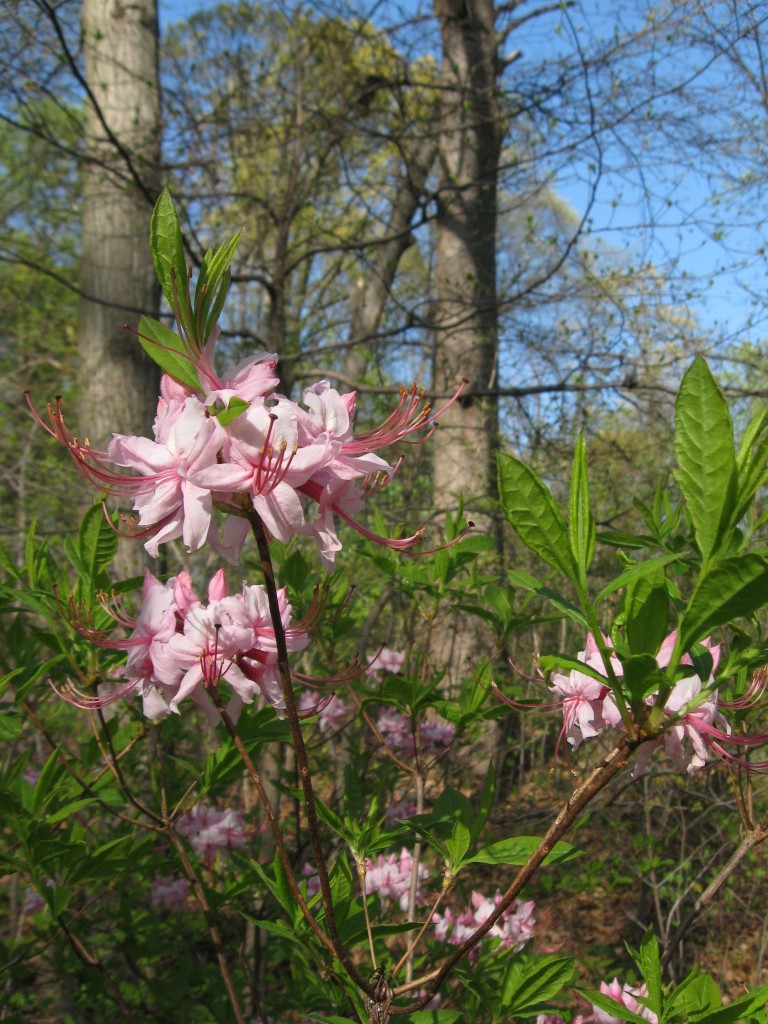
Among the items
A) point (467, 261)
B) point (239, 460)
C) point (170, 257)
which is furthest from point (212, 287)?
point (467, 261)

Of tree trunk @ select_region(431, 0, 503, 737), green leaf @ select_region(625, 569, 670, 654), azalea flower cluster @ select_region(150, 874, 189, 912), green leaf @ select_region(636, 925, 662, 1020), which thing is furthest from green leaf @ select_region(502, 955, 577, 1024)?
tree trunk @ select_region(431, 0, 503, 737)

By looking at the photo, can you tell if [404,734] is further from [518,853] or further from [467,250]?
[467,250]

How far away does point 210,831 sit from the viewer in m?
2.41

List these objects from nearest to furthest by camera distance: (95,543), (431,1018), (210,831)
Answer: (431,1018) → (95,543) → (210,831)

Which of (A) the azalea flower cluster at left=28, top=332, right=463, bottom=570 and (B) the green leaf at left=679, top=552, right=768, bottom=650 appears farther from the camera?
(A) the azalea flower cluster at left=28, top=332, right=463, bottom=570

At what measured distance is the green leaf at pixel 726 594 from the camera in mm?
643

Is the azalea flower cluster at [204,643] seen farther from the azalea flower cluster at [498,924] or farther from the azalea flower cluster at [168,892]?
the azalea flower cluster at [168,892]

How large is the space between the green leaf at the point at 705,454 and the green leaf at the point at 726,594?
3cm

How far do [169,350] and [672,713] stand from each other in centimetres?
81

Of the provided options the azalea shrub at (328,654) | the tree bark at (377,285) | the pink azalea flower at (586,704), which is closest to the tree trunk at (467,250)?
the tree bark at (377,285)

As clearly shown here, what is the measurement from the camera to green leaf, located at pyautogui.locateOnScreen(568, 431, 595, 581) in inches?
31.0

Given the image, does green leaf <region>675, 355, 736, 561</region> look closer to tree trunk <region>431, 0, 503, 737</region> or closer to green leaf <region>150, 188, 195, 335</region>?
green leaf <region>150, 188, 195, 335</region>

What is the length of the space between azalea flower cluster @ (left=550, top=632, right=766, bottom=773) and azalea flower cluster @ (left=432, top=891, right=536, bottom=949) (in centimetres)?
113

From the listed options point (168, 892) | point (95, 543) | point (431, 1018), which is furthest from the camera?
point (168, 892)
